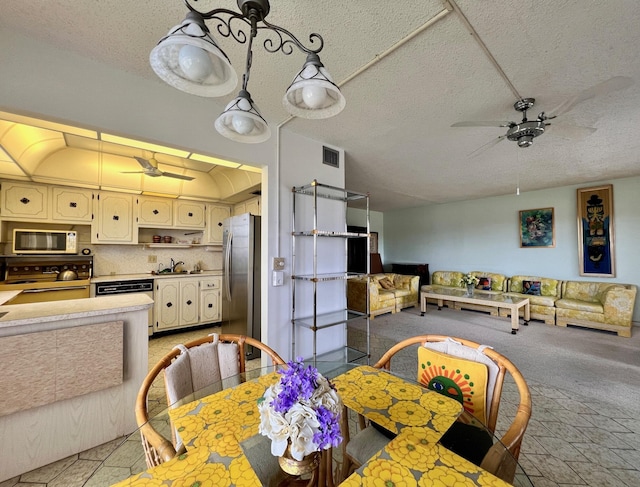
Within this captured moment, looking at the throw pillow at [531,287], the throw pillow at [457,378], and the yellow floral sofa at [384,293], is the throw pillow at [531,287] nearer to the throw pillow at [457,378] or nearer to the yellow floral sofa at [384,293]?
the yellow floral sofa at [384,293]

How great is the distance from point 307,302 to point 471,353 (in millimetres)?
1650

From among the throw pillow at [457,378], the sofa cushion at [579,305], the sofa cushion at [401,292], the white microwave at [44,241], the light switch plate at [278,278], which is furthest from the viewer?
the sofa cushion at [401,292]

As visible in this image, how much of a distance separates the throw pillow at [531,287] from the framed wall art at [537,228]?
830 millimetres

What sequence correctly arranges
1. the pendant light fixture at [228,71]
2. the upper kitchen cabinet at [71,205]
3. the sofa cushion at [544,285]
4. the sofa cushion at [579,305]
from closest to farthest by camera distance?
the pendant light fixture at [228,71] → the upper kitchen cabinet at [71,205] → the sofa cushion at [579,305] → the sofa cushion at [544,285]

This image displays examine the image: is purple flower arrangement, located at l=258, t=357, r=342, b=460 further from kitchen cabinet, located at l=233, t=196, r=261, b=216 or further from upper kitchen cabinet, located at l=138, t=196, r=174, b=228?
upper kitchen cabinet, located at l=138, t=196, r=174, b=228

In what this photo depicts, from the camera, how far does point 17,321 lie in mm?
1481

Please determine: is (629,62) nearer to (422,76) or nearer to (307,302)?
(422,76)

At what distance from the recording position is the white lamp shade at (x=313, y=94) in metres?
0.93

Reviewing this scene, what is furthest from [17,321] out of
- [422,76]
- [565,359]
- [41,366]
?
[565,359]

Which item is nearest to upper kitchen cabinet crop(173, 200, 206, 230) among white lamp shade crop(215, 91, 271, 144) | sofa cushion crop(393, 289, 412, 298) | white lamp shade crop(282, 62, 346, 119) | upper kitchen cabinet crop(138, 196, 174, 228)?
upper kitchen cabinet crop(138, 196, 174, 228)

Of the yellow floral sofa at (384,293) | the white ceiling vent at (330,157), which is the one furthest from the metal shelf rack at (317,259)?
the yellow floral sofa at (384,293)

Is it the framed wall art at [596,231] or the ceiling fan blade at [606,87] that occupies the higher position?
the ceiling fan blade at [606,87]

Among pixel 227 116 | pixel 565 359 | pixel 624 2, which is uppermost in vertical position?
pixel 624 2

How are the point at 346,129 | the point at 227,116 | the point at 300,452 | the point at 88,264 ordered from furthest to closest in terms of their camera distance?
the point at 88,264, the point at 346,129, the point at 227,116, the point at 300,452
